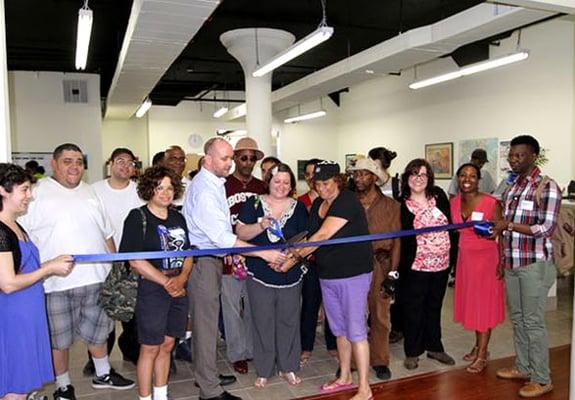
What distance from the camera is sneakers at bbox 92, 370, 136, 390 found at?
341 centimetres

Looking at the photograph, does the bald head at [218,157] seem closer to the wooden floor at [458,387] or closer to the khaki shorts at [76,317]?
the khaki shorts at [76,317]

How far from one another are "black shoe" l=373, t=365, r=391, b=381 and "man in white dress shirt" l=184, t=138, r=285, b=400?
1103 mm

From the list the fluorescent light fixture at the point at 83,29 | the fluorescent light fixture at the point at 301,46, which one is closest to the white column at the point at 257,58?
the fluorescent light fixture at the point at 301,46

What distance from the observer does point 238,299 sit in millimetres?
Result: 3703

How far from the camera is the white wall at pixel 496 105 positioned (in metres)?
7.56

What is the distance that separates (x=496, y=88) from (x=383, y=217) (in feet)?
21.2

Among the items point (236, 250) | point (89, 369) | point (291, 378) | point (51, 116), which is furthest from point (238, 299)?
point (51, 116)

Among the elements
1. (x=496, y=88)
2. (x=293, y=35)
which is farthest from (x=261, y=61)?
(x=496, y=88)

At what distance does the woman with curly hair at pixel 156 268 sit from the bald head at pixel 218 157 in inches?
9.2

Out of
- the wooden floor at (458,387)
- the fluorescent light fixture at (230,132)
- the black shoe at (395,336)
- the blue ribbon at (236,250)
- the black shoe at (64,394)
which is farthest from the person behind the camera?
the fluorescent light fixture at (230,132)

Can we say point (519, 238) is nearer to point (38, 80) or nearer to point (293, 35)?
point (293, 35)

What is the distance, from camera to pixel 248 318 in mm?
3709

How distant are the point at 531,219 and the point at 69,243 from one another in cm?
291

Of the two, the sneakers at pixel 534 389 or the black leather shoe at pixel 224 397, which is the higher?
the black leather shoe at pixel 224 397
